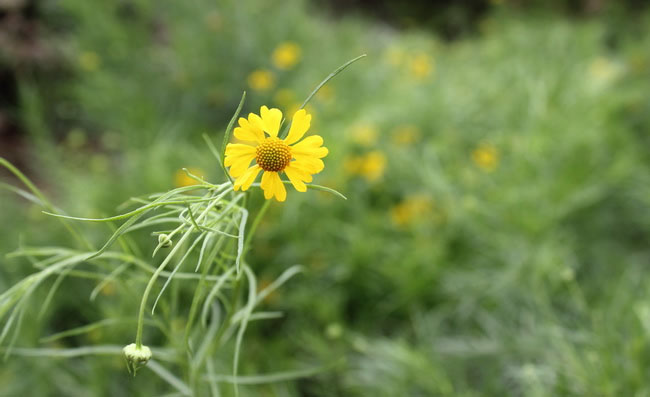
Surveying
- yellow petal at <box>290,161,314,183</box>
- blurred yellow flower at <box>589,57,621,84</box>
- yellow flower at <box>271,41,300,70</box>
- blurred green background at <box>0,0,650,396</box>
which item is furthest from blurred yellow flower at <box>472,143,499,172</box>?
yellow petal at <box>290,161,314,183</box>

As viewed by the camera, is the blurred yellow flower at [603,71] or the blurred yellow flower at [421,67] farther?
the blurred yellow flower at [421,67]

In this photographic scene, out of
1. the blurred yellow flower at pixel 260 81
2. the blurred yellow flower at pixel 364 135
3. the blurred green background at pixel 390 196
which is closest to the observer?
the blurred green background at pixel 390 196

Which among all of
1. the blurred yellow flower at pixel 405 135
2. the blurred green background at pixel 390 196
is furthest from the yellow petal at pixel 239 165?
the blurred yellow flower at pixel 405 135

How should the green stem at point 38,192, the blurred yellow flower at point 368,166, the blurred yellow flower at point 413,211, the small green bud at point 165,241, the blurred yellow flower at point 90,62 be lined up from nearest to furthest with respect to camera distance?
the small green bud at point 165,241 < the green stem at point 38,192 < the blurred yellow flower at point 413,211 < the blurred yellow flower at point 368,166 < the blurred yellow flower at point 90,62

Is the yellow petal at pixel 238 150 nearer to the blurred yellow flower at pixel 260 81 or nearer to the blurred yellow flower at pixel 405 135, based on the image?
the blurred yellow flower at pixel 405 135

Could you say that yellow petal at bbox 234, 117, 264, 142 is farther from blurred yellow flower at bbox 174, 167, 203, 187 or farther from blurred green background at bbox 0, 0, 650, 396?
blurred yellow flower at bbox 174, 167, 203, 187

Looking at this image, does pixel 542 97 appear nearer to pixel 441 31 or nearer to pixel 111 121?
pixel 111 121

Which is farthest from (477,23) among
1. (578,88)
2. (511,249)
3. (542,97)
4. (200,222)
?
(200,222)
